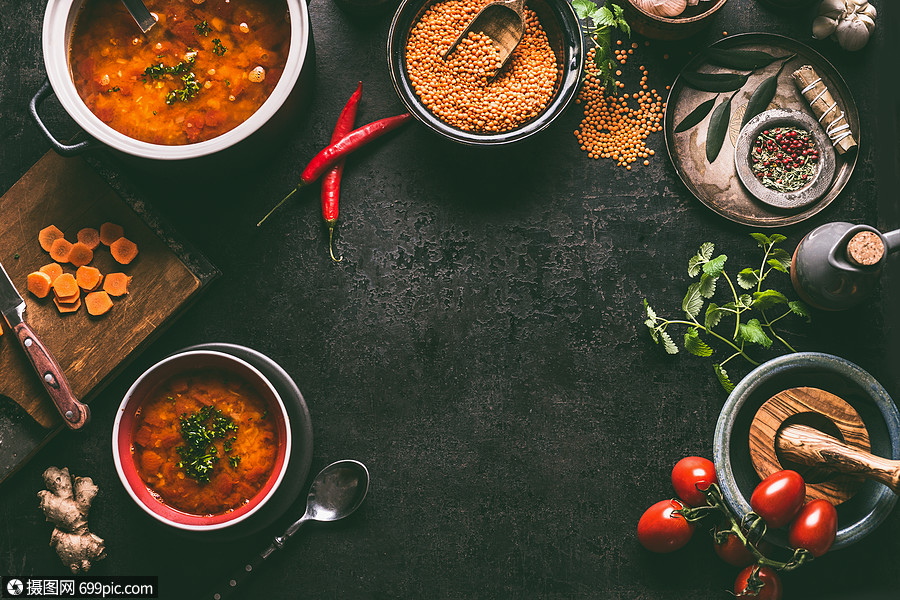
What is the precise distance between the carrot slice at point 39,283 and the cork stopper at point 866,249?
2516mm

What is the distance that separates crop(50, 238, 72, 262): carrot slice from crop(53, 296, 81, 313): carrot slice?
5.3 inches

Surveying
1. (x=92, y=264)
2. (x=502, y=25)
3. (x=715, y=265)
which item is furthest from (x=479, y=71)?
(x=92, y=264)

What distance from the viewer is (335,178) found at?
2213 mm

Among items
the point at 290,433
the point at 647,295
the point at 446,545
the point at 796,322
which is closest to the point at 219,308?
the point at 290,433

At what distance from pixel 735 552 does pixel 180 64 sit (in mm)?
2351

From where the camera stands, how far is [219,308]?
2.22m

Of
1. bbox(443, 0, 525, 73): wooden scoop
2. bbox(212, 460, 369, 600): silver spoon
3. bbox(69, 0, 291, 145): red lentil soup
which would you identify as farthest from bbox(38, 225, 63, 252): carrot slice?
bbox(443, 0, 525, 73): wooden scoop

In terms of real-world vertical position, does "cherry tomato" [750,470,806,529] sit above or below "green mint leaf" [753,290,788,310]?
below

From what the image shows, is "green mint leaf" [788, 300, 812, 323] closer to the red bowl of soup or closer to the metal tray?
the metal tray

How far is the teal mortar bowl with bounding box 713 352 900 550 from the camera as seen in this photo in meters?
2.04

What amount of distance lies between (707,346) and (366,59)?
1.53 meters

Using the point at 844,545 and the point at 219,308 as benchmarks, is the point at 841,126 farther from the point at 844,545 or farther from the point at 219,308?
the point at 219,308

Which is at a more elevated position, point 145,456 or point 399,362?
point 145,456

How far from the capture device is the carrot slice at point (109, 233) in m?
2.11
